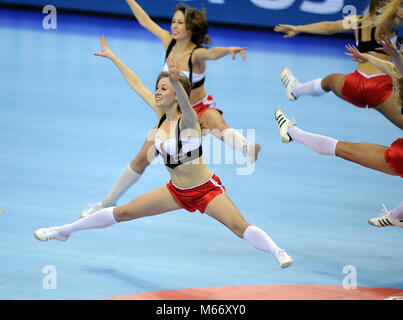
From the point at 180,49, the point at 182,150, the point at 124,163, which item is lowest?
the point at 124,163

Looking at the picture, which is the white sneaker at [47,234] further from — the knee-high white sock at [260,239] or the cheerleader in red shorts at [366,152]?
the cheerleader in red shorts at [366,152]

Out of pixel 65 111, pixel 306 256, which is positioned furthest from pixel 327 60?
pixel 306 256

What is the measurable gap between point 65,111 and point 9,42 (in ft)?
13.6

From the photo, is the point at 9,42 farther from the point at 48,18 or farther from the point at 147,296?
the point at 147,296

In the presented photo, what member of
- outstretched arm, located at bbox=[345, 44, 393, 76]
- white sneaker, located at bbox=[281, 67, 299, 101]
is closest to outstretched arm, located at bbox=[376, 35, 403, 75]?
outstretched arm, located at bbox=[345, 44, 393, 76]

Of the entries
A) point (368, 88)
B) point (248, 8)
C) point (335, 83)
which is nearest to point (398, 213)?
point (368, 88)

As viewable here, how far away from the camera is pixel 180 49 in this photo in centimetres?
638

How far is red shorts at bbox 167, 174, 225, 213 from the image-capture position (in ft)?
15.8

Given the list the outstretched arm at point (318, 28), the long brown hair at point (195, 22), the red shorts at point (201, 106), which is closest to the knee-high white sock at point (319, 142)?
the red shorts at point (201, 106)

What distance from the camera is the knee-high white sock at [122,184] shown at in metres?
6.29

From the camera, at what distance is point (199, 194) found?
4.81m

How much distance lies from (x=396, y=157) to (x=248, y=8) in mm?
10571

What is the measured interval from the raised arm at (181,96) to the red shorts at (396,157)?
149 centimetres

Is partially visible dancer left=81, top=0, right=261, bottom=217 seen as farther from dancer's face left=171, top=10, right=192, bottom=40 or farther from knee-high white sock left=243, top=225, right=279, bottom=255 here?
knee-high white sock left=243, top=225, right=279, bottom=255
